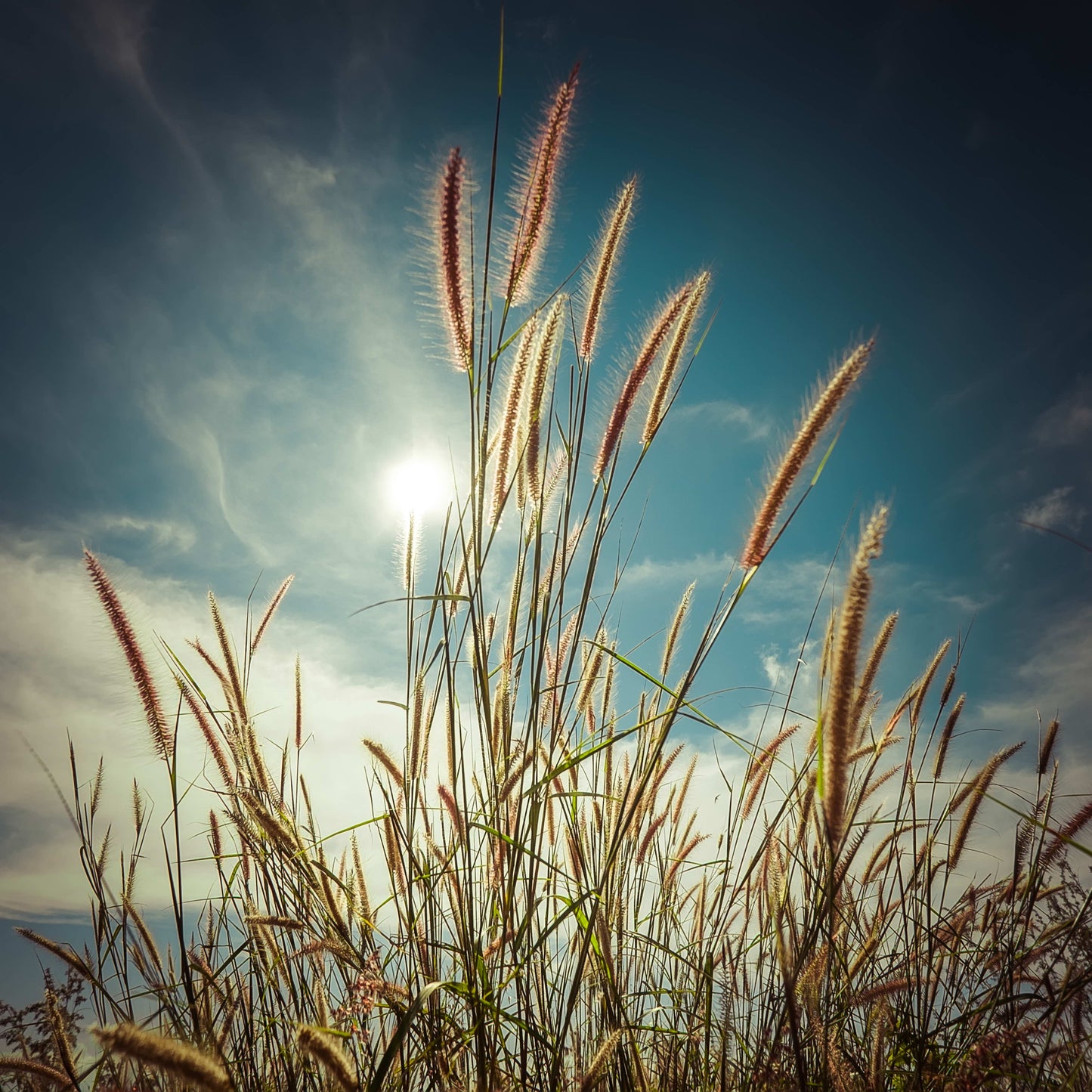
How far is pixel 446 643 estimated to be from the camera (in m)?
1.97

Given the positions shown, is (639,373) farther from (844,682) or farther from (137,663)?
(137,663)

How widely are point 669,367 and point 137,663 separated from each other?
6.57 ft

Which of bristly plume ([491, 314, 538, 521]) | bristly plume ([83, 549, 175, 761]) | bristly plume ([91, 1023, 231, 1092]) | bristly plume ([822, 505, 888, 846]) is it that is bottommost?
bristly plume ([91, 1023, 231, 1092])

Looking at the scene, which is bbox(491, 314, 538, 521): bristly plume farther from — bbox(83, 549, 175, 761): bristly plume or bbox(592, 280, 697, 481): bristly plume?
bbox(83, 549, 175, 761): bristly plume

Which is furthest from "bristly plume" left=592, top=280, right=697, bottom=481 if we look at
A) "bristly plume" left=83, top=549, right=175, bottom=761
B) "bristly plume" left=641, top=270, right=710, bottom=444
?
"bristly plume" left=83, top=549, right=175, bottom=761

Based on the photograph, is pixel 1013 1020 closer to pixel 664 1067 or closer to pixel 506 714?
pixel 664 1067

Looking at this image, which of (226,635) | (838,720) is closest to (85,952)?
(226,635)

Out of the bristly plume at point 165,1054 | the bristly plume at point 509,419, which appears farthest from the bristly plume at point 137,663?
the bristly plume at point 165,1054

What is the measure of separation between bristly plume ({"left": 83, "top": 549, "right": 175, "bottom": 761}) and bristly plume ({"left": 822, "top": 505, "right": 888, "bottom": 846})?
6.34 ft

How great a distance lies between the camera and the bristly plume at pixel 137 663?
6.38 feet

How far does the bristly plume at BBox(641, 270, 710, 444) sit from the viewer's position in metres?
2.04

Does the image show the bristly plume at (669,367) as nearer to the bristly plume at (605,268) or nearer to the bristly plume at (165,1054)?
the bristly plume at (605,268)

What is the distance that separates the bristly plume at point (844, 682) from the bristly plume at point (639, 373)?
109 cm

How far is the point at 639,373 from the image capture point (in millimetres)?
2018
